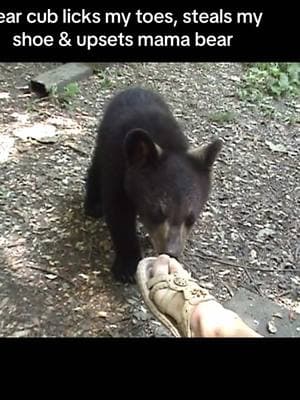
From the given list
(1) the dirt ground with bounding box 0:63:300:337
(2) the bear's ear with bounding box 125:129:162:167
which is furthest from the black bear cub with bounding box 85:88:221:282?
(1) the dirt ground with bounding box 0:63:300:337

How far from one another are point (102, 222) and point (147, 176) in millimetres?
872

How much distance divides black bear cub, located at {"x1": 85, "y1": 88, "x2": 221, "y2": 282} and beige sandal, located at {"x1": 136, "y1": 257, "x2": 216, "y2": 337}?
7.7 inches

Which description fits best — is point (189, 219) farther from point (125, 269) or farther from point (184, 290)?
point (125, 269)

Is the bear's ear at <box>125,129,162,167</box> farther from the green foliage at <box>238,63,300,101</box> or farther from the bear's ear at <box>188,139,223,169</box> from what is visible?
the green foliage at <box>238,63,300,101</box>

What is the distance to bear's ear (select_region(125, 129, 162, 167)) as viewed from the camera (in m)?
3.36

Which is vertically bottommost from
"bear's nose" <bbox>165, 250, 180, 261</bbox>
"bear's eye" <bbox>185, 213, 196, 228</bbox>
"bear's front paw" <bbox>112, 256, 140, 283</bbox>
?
"bear's front paw" <bbox>112, 256, 140, 283</bbox>

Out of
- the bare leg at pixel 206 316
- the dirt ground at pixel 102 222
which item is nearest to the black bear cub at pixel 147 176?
the bare leg at pixel 206 316

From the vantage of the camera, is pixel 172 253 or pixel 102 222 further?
pixel 102 222

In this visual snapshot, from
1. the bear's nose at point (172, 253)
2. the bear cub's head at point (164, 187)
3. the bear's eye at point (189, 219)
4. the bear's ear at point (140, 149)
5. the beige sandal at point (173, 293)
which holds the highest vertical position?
the bear's ear at point (140, 149)

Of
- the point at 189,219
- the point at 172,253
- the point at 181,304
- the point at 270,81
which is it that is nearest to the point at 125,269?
the point at 172,253

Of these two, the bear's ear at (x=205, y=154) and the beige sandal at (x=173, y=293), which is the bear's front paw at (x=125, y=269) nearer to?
the beige sandal at (x=173, y=293)

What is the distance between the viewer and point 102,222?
4219 millimetres

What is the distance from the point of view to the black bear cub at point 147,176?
11.1 ft

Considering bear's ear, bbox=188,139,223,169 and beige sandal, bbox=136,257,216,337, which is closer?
beige sandal, bbox=136,257,216,337
